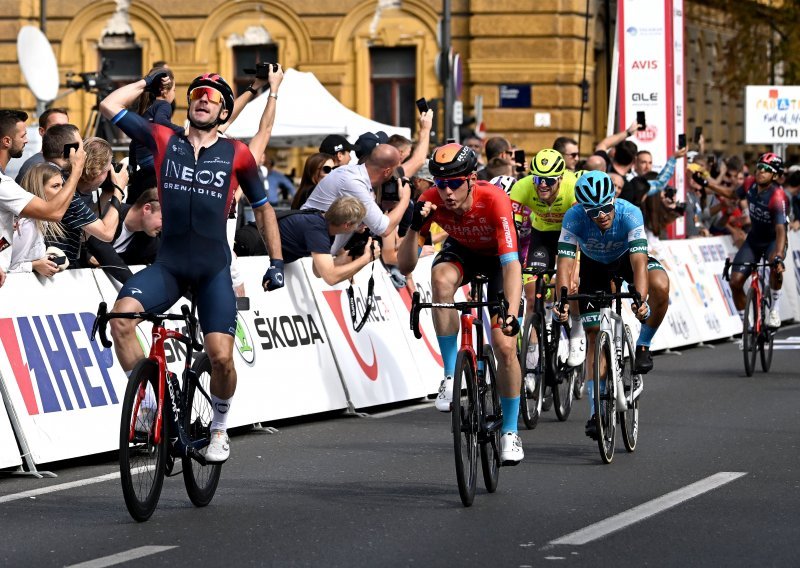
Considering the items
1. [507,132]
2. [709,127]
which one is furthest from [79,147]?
[709,127]

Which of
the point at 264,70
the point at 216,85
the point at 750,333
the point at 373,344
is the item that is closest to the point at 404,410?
the point at 373,344

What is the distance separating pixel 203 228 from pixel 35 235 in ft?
7.98

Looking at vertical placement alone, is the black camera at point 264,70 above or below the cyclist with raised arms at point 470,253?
above

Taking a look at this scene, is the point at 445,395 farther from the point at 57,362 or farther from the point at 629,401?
the point at 57,362

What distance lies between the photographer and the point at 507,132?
3972 centimetres

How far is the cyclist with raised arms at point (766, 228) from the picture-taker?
19.3m

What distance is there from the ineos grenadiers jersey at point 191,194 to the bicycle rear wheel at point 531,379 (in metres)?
4.21

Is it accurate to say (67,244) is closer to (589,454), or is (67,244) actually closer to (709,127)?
(589,454)

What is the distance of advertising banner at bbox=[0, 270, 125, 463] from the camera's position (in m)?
11.4

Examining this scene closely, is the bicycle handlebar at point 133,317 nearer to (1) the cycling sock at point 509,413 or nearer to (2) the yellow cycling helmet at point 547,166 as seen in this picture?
(1) the cycling sock at point 509,413

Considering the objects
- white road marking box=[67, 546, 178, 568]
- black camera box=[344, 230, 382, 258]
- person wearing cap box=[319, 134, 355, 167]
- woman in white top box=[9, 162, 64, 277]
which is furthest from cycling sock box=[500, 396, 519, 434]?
person wearing cap box=[319, 134, 355, 167]

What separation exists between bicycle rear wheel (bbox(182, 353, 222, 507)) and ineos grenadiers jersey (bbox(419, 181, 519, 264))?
1.63m

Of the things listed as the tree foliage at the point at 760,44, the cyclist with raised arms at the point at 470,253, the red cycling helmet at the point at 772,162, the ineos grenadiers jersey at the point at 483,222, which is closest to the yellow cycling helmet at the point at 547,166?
the cyclist with raised arms at the point at 470,253

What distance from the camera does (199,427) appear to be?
9.89 meters
